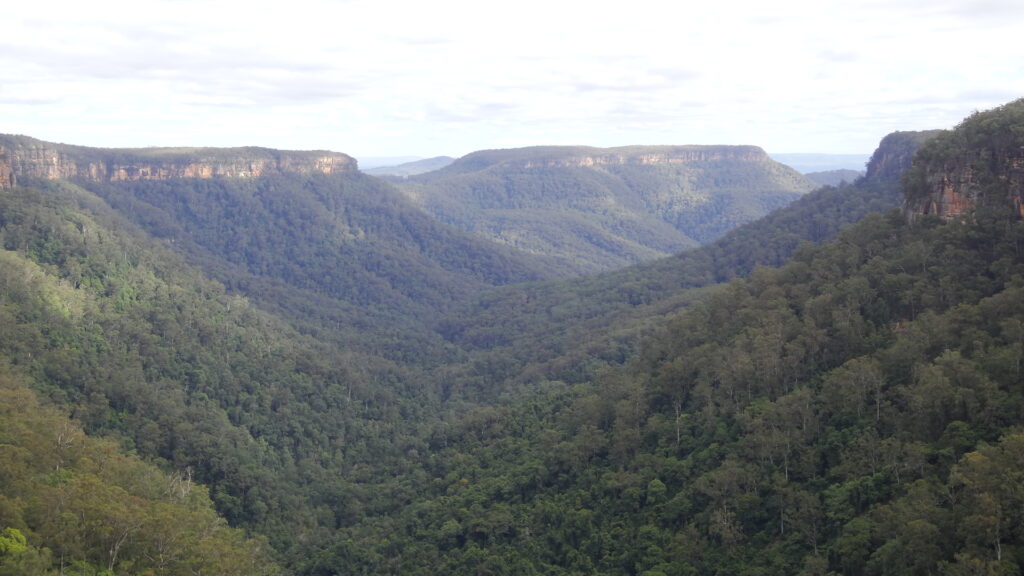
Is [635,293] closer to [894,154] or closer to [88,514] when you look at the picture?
[894,154]

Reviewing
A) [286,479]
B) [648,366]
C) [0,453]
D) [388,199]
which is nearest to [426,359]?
[286,479]

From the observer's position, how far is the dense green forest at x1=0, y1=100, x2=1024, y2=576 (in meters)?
30.9

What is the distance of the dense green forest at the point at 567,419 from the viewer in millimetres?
30891

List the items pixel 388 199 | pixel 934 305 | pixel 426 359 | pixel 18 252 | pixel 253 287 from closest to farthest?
pixel 934 305 < pixel 18 252 < pixel 426 359 < pixel 253 287 < pixel 388 199

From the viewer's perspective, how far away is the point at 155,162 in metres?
132

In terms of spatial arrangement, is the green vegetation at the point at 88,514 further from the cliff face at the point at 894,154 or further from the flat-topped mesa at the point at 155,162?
the cliff face at the point at 894,154

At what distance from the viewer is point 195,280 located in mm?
80625

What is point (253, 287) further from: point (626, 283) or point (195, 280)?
point (626, 283)

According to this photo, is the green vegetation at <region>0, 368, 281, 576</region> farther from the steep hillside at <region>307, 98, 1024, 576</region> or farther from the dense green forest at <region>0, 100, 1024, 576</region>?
the steep hillside at <region>307, 98, 1024, 576</region>

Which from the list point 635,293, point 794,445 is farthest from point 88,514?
point 635,293

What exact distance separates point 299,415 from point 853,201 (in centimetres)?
5490

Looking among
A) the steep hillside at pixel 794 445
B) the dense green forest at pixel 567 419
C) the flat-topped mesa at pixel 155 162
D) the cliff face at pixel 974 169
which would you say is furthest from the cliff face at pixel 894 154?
the flat-topped mesa at pixel 155 162

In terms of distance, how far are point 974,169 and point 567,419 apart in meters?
25.0

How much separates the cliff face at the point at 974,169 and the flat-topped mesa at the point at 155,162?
8516 centimetres
